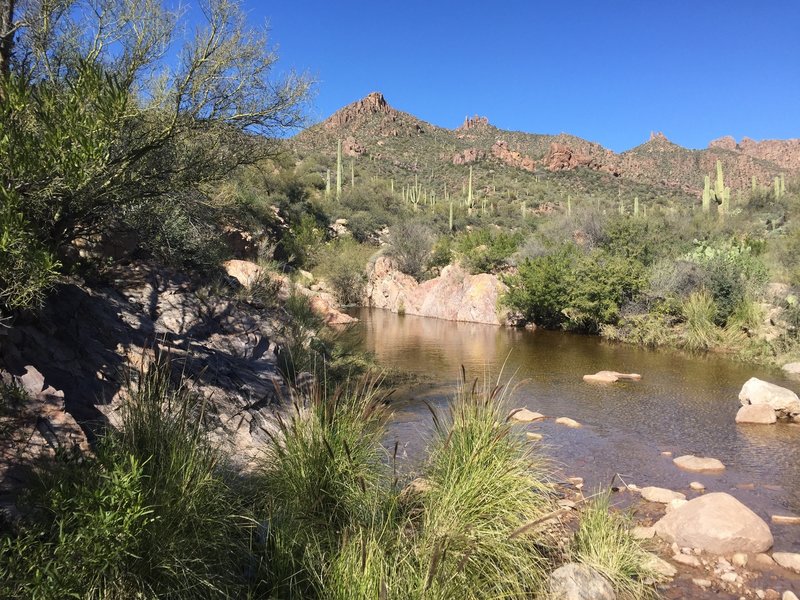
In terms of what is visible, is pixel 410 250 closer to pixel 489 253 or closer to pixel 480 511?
pixel 489 253

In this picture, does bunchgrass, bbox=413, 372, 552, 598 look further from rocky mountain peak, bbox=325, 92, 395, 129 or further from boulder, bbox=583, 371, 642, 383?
rocky mountain peak, bbox=325, 92, 395, 129

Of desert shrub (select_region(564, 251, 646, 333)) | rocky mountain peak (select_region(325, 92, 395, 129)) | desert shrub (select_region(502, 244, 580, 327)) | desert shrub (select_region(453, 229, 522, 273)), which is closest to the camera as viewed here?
desert shrub (select_region(564, 251, 646, 333))

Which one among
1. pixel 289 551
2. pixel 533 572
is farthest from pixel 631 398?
pixel 289 551

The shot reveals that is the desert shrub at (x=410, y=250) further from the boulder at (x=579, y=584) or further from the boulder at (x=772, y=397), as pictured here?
the boulder at (x=579, y=584)

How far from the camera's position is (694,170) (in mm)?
72562

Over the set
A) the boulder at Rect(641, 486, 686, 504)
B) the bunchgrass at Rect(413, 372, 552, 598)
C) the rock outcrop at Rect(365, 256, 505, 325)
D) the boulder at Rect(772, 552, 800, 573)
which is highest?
the rock outcrop at Rect(365, 256, 505, 325)

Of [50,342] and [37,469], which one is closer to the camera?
[37,469]

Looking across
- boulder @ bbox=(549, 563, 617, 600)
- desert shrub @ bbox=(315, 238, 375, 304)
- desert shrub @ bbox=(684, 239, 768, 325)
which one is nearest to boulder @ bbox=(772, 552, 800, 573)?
boulder @ bbox=(549, 563, 617, 600)

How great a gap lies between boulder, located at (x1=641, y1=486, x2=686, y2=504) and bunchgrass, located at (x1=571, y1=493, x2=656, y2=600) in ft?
6.60

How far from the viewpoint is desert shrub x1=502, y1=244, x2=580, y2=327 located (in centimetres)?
2138

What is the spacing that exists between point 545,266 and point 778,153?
10138 cm

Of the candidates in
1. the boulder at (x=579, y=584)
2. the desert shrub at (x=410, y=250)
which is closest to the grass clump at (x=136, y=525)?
the boulder at (x=579, y=584)

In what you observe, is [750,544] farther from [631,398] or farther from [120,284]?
[120,284]

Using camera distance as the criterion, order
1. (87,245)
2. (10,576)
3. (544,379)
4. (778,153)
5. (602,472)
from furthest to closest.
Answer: (778,153)
(544,379)
(87,245)
(602,472)
(10,576)
